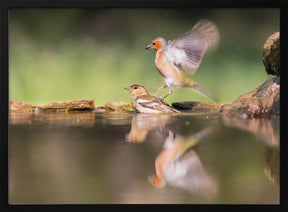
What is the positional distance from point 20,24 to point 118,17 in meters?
0.48

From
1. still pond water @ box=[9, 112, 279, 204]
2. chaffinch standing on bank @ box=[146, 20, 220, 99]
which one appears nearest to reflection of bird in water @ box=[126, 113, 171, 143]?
still pond water @ box=[9, 112, 279, 204]

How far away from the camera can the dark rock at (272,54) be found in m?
1.49

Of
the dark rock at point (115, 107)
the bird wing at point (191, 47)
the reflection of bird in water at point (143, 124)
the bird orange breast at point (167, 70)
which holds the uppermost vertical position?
the bird wing at point (191, 47)

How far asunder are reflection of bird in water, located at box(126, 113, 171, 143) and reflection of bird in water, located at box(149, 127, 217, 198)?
86 mm

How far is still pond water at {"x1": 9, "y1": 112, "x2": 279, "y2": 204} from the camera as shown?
4.71 feet

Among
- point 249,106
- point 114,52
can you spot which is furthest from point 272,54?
point 114,52

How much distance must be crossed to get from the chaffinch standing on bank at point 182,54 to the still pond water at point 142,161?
0.72 ft

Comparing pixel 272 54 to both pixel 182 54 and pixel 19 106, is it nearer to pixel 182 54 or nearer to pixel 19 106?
pixel 182 54

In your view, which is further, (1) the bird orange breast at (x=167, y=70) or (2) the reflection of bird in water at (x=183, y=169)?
(1) the bird orange breast at (x=167, y=70)

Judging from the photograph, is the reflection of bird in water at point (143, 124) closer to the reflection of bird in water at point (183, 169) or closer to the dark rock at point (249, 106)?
the reflection of bird in water at point (183, 169)

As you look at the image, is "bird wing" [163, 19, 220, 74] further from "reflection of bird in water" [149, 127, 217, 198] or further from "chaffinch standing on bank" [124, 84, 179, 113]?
"reflection of bird in water" [149, 127, 217, 198]

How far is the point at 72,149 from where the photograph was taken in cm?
149

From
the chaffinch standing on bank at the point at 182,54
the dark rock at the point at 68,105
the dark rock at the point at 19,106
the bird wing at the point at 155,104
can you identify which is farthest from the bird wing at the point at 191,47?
the dark rock at the point at 19,106

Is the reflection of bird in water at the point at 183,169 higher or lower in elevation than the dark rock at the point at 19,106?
lower
